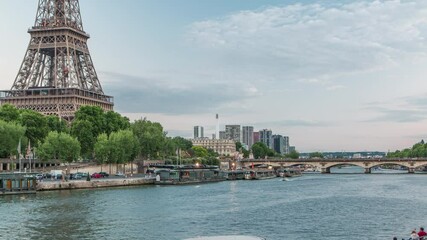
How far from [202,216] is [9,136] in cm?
5356

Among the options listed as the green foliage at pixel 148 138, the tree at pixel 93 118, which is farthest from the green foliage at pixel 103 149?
the green foliage at pixel 148 138

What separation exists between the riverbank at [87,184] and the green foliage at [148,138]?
104 ft

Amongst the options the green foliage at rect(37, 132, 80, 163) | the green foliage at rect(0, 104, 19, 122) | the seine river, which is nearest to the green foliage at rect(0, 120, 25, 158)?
the green foliage at rect(37, 132, 80, 163)

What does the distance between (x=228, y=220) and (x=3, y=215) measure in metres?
21.7

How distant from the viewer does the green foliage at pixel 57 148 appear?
105 metres

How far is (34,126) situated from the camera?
115562 millimetres

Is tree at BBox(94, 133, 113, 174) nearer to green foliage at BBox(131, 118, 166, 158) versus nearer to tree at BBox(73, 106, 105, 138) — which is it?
tree at BBox(73, 106, 105, 138)

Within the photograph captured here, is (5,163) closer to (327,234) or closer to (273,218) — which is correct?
(273,218)

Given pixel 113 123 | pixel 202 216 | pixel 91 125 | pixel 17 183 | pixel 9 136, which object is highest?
pixel 113 123

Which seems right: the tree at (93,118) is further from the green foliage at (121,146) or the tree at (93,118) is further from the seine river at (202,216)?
the seine river at (202,216)

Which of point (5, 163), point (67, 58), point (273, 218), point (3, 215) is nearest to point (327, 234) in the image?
point (273, 218)

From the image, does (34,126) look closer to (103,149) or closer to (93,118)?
(93,118)

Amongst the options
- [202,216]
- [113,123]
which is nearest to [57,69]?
[113,123]

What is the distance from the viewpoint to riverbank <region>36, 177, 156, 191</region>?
84062 millimetres
